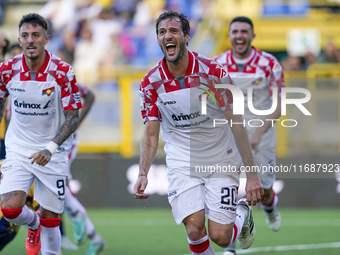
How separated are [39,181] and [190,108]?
1.76 meters

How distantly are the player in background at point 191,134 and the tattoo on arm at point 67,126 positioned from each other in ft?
2.76

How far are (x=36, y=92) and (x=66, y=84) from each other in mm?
308

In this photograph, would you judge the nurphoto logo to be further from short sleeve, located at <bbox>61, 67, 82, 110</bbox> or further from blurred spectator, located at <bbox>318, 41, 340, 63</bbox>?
blurred spectator, located at <bbox>318, 41, 340, 63</bbox>

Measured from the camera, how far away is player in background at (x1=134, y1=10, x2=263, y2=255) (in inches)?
204

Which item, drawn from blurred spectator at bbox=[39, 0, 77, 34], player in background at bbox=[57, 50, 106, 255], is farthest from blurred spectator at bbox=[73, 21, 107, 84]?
player in background at bbox=[57, 50, 106, 255]

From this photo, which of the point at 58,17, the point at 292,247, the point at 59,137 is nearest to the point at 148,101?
the point at 59,137

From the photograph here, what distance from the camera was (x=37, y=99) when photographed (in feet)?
19.3

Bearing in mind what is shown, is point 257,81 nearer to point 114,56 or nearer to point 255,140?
point 255,140

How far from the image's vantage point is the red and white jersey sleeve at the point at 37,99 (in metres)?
5.88

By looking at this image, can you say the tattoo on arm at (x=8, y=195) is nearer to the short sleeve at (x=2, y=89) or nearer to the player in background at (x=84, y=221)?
the short sleeve at (x=2, y=89)

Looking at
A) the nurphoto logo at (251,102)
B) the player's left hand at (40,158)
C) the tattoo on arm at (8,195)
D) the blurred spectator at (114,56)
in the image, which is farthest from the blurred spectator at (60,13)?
the player's left hand at (40,158)

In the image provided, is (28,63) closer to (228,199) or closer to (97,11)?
(228,199)

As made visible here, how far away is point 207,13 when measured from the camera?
16.9 m

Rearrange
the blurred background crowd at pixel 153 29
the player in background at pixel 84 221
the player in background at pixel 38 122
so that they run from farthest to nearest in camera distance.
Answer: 1. the blurred background crowd at pixel 153 29
2. the player in background at pixel 84 221
3. the player in background at pixel 38 122
